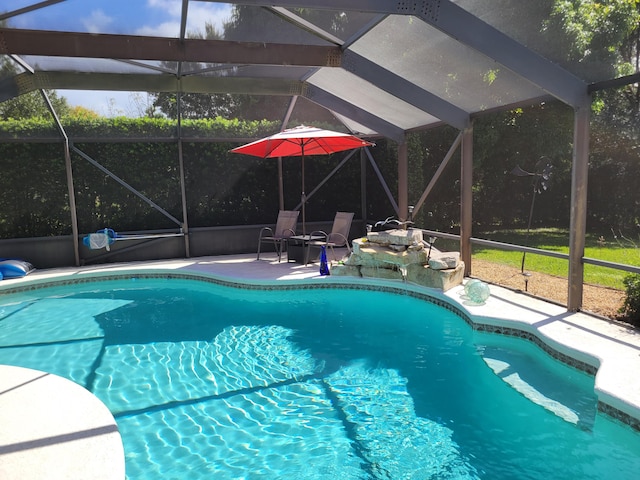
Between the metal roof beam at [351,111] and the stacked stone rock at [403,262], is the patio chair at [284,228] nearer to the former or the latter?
the stacked stone rock at [403,262]

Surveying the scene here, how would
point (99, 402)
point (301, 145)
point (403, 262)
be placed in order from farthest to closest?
point (301, 145) < point (403, 262) < point (99, 402)

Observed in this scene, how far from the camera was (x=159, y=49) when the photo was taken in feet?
19.0

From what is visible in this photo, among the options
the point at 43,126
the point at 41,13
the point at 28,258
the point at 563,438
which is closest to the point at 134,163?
the point at 43,126

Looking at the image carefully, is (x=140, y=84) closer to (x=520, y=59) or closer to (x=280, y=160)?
(x=280, y=160)

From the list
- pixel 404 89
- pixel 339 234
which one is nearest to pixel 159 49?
pixel 404 89

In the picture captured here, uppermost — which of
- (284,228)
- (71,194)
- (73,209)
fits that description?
(71,194)

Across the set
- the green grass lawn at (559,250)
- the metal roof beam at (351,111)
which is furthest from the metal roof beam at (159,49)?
the green grass lawn at (559,250)

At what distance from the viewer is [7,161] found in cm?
878

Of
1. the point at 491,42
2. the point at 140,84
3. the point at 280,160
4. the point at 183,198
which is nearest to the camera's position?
the point at 491,42

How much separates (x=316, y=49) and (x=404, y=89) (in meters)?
1.39

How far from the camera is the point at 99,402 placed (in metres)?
3.18

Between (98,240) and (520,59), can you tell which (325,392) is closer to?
(520,59)

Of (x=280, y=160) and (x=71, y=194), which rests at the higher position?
(x=280, y=160)

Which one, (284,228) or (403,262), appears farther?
(284,228)
